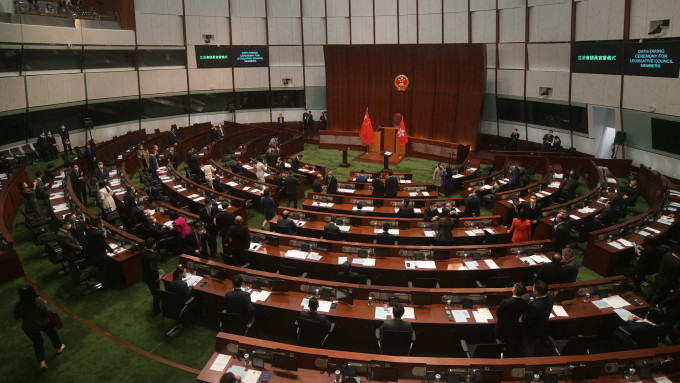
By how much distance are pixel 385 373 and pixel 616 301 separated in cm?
424

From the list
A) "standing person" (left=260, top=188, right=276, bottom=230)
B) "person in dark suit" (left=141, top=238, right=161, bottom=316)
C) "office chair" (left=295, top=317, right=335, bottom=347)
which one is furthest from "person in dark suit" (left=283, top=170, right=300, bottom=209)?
"office chair" (left=295, top=317, right=335, bottom=347)

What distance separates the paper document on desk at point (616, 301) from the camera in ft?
21.7

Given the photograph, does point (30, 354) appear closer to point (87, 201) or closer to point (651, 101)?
point (87, 201)

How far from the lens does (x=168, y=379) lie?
20.1 feet

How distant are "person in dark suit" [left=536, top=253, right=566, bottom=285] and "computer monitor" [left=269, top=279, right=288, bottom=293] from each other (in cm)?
414

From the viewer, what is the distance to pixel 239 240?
325 inches

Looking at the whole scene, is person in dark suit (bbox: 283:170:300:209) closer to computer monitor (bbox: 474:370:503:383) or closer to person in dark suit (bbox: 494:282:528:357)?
person in dark suit (bbox: 494:282:528:357)

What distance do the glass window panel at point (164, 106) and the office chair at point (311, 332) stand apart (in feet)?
61.6

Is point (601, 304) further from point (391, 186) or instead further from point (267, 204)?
point (267, 204)

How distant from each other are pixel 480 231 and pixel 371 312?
4182 mm

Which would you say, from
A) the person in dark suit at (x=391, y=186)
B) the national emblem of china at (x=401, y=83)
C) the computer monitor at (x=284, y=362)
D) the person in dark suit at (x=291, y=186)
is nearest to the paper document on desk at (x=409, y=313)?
the computer monitor at (x=284, y=362)

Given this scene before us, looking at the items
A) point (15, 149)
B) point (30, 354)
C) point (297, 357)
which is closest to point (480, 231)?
point (297, 357)

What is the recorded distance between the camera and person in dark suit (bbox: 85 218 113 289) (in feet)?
26.3

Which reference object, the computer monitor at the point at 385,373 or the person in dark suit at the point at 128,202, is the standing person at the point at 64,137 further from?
the computer monitor at the point at 385,373
